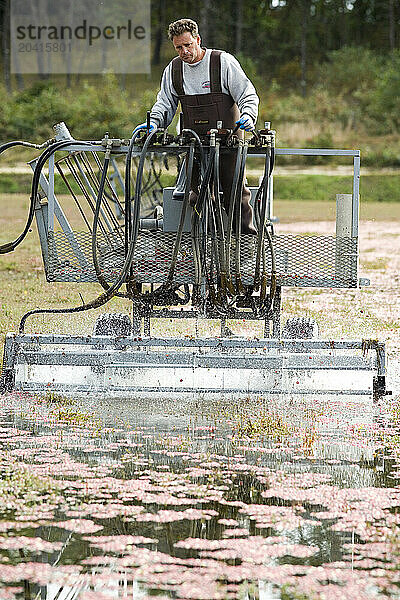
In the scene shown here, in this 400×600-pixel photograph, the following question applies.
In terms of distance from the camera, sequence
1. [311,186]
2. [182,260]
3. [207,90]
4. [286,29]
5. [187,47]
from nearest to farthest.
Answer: [182,260]
[187,47]
[207,90]
[311,186]
[286,29]

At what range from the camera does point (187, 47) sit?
616 centimetres

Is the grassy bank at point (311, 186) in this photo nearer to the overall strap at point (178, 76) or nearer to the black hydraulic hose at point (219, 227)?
the overall strap at point (178, 76)

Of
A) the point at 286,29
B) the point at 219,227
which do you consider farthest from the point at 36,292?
the point at 286,29

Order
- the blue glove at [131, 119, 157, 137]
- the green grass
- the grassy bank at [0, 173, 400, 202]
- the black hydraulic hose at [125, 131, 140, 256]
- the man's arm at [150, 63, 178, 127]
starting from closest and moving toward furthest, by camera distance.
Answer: the black hydraulic hose at [125, 131, 140, 256] → the blue glove at [131, 119, 157, 137] → the man's arm at [150, 63, 178, 127] → the grassy bank at [0, 173, 400, 202] → the green grass

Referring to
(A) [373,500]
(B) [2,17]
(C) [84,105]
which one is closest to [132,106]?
(C) [84,105]

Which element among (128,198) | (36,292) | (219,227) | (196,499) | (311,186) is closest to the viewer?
(196,499)

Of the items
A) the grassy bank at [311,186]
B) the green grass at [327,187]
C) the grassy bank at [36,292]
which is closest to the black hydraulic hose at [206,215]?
the grassy bank at [36,292]

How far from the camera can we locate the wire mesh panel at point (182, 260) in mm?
6035

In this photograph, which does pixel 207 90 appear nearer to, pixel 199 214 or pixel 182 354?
pixel 199 214

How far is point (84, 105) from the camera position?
33.0 meters

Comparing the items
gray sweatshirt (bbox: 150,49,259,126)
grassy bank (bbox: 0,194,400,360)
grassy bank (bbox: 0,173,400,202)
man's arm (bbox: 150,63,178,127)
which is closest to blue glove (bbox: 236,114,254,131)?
gray sweatshirt (bbox: 150,49,259,126)

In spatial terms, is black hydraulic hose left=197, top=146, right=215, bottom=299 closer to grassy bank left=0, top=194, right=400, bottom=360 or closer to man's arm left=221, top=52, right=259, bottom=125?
man's arm left=221, top=52, right=259, bottom=125

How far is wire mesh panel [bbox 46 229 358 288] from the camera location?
19.8ft

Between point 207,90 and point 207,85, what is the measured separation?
0.03 metres
